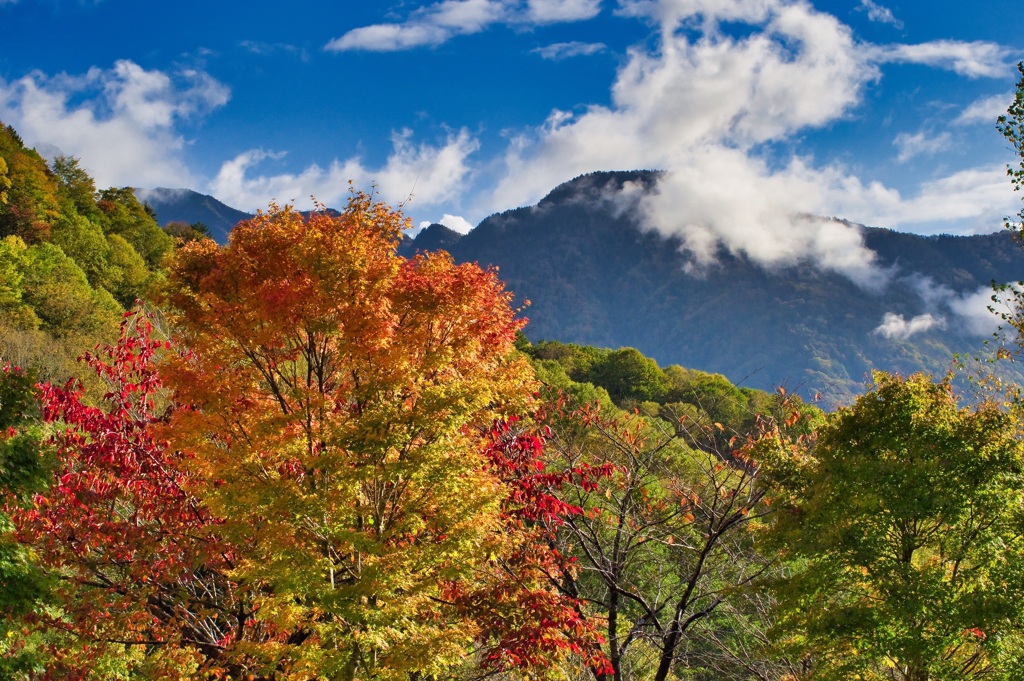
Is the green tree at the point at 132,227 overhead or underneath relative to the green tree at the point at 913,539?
overhead

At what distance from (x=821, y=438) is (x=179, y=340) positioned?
1107cm

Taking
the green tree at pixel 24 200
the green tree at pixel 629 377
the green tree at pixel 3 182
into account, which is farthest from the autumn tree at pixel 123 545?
the green tree at pixel 629 377

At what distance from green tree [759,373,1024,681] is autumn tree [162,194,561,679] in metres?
5.51

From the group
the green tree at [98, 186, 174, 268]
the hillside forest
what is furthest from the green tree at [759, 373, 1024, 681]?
the green tree at [98, 186, 174, 268]

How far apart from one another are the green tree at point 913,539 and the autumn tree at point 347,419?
5.51m

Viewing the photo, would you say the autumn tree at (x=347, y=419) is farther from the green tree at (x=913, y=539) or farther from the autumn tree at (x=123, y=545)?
the green tree at (x=913, y=539)

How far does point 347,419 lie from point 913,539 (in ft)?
30.1

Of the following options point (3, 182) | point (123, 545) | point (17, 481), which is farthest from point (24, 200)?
point (17, 481)

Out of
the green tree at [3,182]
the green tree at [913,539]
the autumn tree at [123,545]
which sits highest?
the green tree at [3,182]

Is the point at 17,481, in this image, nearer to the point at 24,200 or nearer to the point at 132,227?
the point at 24,200

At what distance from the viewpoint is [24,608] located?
292 inches

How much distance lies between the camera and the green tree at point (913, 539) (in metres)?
→ 9.62

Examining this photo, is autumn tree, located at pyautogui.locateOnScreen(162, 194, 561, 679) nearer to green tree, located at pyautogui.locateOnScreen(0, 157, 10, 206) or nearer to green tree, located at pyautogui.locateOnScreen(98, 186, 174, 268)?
green tree, located at pyautogui.locateOnScreen(0, 157, 10, 206)

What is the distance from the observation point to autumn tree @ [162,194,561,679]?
874 cm
